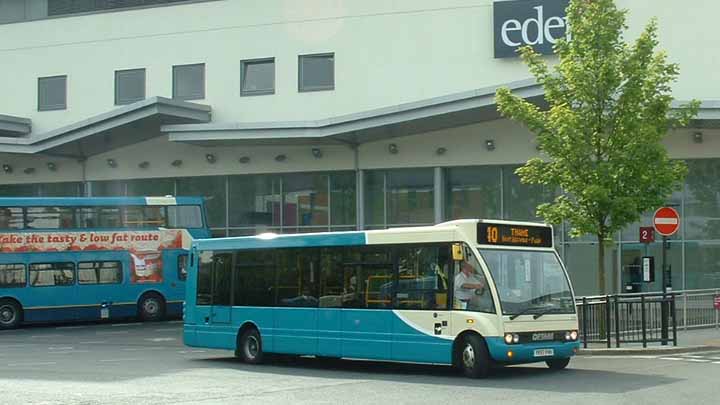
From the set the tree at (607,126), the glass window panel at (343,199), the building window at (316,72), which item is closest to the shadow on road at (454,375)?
the tree at (607,126)

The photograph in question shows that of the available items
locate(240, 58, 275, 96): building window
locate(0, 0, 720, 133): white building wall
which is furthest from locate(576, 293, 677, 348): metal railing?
locate(240, 58, 275, 96): building window

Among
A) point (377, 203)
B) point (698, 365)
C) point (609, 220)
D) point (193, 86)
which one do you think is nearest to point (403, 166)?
point (377, 203)

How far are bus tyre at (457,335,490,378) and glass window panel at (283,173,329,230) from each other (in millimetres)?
21166

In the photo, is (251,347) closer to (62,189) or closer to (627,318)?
(627,318)

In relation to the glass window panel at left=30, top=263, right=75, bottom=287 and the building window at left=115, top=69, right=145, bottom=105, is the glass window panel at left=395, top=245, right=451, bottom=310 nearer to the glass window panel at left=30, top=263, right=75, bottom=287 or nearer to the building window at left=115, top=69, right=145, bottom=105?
the glass window panel at left=30, top=263, right=75, bottom=287

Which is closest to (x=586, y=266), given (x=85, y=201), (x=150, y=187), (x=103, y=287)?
(x=103, y=287)

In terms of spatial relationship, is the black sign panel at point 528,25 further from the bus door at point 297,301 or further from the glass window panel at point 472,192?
the bus door at point 297,301

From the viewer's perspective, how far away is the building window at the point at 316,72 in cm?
3769

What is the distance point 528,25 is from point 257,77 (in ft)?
32.9

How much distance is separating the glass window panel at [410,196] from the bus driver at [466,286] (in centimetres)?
1900

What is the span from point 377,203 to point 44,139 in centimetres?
1231

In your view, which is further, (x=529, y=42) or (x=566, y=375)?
(x=529, y=42)

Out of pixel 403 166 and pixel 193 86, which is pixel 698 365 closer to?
pixel 403 166

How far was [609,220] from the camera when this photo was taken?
2461 centimetres
